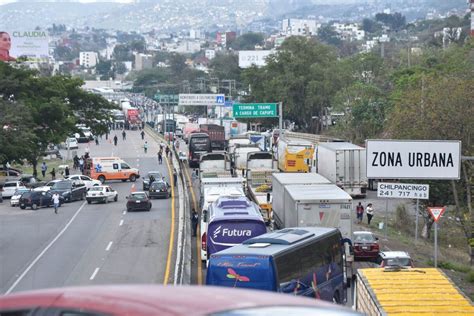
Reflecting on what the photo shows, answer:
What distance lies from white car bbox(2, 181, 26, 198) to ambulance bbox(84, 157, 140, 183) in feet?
18.2

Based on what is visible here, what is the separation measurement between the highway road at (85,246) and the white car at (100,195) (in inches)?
25.8

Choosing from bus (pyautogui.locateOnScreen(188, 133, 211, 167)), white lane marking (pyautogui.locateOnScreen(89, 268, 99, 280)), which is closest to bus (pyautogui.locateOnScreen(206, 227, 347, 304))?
white lane marking (pyautogui.locateOnScreen(89, 268, 99, 280))

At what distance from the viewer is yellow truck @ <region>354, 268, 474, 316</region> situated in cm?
1631

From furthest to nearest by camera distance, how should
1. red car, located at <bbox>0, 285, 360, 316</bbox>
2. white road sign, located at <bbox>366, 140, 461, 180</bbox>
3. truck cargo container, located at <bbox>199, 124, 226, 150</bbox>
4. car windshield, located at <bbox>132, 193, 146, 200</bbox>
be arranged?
1. truck cargo container, located at <bbox>199, 124, 226, 150</bbox>
2. car windshield, located at <bbox>132, 193, 146, 200</bbox>
3. white road sign, located at <bbox>366, 140, 461, 180</bbox>
4. red car, located at <bbox>0, 285, 360, 316</bbox>

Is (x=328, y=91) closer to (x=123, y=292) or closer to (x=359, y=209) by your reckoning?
(x=359, y=209)

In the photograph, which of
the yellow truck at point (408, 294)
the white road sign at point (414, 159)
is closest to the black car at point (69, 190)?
the white road sign at point (414, 159)

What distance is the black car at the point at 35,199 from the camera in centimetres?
5138

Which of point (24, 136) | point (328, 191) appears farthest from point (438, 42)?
point (328, 191)

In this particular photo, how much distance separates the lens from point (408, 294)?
58.0 ft

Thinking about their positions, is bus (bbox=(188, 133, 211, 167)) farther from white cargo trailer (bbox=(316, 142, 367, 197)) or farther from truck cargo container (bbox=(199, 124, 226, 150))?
white cargo trailer (bbox=(316, 142, 367, 197))

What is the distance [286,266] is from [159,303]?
1397cm

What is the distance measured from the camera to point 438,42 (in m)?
182

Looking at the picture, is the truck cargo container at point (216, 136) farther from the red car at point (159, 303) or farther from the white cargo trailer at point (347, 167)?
the red car at point (159, 303)

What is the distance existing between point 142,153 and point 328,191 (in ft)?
177
